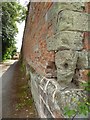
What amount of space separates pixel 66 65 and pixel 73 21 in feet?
2.04

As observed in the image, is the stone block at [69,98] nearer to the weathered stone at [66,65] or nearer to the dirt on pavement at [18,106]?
the weathered stone at [66,65]

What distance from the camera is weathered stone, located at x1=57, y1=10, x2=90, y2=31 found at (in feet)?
7.81

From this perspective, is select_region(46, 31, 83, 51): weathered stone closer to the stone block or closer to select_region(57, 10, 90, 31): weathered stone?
select_region(57, 10, 90, 31): weathered stone

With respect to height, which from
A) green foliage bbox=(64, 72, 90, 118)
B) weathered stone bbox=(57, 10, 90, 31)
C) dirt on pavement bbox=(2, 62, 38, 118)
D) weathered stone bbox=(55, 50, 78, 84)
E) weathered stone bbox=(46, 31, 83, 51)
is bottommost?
dirt on pavement bbox=(2, 62, 38, 118)

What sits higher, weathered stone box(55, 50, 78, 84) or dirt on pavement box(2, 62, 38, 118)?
weathered stone box(55, 50, 78, 84)

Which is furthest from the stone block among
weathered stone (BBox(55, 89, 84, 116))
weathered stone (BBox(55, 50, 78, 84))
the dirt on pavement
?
the dirt on pavement

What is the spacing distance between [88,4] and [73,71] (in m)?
0.98

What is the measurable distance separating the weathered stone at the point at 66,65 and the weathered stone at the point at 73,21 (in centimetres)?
35

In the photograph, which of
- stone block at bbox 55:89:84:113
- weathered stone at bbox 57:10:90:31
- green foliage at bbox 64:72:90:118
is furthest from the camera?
weathered stone at bbox 57:10:90:31

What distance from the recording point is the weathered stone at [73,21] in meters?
2.38

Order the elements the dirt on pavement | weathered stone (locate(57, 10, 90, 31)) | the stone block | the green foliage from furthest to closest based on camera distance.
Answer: the dirt on pavement → weathered stone (locate(57, 10, 90, 31)) → the stone block → the green foliage

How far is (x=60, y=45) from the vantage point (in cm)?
244

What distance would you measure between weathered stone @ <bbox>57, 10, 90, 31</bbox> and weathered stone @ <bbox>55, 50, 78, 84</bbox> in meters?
0.35

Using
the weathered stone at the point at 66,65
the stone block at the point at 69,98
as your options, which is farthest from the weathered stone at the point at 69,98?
the weathered stone at the point at 66,65
